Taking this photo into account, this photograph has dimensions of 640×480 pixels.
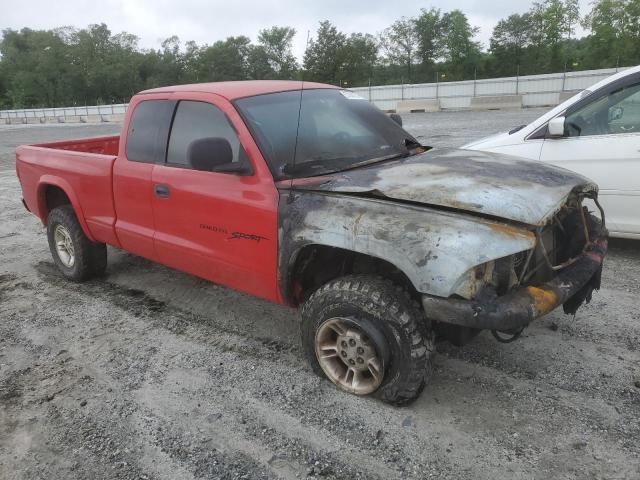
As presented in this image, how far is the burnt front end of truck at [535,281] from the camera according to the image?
8.14 feet

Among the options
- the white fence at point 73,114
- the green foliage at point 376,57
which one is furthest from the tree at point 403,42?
the white fence at point 73,114

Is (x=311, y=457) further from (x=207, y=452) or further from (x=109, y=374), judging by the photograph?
(x=109, y=374)

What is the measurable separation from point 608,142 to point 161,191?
3.91m

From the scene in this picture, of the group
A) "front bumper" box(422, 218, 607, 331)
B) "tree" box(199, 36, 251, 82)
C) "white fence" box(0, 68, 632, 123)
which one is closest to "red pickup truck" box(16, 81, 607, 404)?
"front bumper" box(422, 218, 607, 331)

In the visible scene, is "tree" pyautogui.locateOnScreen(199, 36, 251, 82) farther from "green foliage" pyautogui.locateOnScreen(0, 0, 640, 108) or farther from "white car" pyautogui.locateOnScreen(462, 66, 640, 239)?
"white car" pyautogui.locateOnScreen(462, 66, 640, 239)

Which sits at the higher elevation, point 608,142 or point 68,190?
point 608,142

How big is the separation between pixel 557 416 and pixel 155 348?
2.63 metres

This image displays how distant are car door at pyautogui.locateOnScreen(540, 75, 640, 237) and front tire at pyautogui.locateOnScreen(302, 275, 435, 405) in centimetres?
296

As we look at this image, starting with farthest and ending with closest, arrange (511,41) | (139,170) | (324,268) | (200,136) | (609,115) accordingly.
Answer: (511,41)
(609,115)
(139,170)
(200,136)
(324,268)

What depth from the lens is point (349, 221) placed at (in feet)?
9.07

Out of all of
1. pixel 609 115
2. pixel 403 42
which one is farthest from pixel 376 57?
pixel 609 115

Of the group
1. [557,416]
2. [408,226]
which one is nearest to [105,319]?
[408,226]

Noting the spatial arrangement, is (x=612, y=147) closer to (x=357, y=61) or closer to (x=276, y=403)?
(x=276, y=403)

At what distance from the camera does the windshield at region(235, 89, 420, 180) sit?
3.30 m
